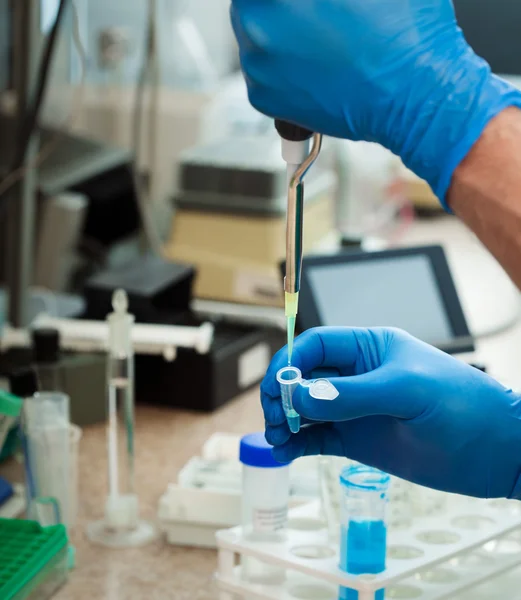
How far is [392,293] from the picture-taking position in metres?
1.64

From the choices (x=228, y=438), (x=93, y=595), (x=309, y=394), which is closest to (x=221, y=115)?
(x=228, y=438)

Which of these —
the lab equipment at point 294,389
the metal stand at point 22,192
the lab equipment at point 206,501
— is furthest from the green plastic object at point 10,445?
the lab equipment at point 294,389

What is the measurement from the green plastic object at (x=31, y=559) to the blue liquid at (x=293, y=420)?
1.17 feet

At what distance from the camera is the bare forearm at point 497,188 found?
2.89 ft

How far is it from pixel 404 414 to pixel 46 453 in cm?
53

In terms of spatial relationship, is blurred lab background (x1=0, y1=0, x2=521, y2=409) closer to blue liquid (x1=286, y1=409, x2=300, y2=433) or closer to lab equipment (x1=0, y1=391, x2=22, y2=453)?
lab equipment (x1=0, y1=391, x2=22, y2=453)

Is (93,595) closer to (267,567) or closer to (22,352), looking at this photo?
(267,567)

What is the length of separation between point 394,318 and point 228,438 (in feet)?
1.06

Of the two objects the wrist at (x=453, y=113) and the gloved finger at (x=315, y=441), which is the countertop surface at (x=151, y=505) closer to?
the gloved finger at (x=315, y=441)

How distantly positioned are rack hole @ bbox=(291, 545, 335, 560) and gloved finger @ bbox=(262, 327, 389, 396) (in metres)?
0.22

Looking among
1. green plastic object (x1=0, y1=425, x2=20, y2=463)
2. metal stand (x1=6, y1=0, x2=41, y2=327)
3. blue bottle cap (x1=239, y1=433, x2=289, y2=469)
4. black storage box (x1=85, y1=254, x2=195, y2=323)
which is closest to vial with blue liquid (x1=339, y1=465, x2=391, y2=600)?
blue bottle cap (x1=239, y1=433, x2=289, y2=469)

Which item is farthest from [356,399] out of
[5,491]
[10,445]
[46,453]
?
[10,445]

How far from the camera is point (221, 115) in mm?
2645

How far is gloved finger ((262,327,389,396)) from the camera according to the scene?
3.31 ft
